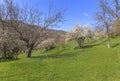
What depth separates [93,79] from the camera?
10.4 meters

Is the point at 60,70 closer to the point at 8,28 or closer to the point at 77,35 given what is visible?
the point at 8,28

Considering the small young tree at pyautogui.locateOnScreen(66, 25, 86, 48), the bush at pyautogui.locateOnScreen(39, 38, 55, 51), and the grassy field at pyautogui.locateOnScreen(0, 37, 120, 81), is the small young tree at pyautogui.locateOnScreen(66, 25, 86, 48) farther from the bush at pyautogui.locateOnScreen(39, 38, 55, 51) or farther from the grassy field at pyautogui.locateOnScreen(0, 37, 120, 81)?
the grassy field at pyautogui.locateOnScreen(0, 37, 120, 81)

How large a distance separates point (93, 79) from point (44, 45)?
1666 inches

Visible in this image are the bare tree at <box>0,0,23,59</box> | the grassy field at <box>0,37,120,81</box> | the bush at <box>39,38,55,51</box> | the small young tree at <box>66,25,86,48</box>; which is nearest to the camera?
the grassy field at <box>0,37,120,81</box>

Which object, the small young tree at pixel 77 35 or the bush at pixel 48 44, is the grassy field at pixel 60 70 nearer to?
the small young tree at pixel 77 35

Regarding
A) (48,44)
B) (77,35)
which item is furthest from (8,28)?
(48,44)

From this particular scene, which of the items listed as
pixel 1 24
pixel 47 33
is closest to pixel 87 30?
pixel 47 33

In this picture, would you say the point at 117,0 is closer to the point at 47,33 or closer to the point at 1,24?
the point at 47,33

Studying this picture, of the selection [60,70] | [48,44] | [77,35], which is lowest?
[60,70]

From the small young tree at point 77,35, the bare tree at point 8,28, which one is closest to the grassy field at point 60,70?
the bare tree at point 8,28

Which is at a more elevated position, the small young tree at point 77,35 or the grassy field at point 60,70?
the small young tree at point 77,35

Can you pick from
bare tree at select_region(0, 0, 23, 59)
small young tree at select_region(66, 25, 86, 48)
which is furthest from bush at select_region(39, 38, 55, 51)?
bare tree at select_region(0, 0, 23, 59)

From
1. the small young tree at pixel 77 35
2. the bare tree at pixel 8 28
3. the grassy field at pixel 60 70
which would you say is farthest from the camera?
the small young tree at pixel 77 35

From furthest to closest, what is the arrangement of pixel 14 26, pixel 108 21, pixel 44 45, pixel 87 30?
pixel 44 45
pixel 87 30
pixel 108 21
pixel 14 26
